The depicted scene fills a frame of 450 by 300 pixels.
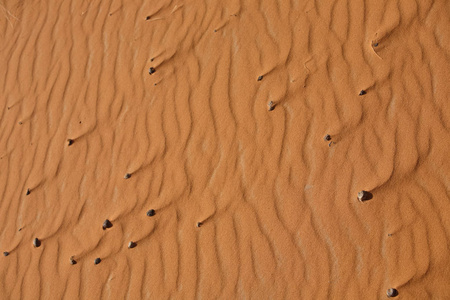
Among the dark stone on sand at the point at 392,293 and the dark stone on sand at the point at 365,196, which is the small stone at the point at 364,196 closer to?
the dark stone on sand at the point at 365,196

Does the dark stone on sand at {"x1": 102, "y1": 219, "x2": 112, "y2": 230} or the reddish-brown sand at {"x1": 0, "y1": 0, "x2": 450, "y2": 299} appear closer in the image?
the reddish-brown sand at {"x1": 0, "y1": 0, "x2": 450, "y2": 299}

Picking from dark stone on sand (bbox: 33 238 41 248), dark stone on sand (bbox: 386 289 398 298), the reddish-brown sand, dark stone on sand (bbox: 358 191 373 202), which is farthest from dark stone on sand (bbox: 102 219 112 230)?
dark stone on sand (bbox: 386 289 398 298)

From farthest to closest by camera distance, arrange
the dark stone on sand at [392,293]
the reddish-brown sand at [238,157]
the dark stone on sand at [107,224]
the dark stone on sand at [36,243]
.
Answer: the dark stone on sand at [36,243]
the dark stone on sand at [107,224]
the reddish-brown sand at [238,157]
the dark stone on sand at [392,293]

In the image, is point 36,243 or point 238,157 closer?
point 238,157

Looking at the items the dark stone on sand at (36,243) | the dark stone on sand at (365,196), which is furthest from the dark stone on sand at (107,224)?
the dark stone on sand at (365,196)

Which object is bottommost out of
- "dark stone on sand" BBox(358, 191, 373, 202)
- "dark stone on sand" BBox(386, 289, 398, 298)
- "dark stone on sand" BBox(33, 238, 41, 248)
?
"dark stone on sand" BBox(386, 289, 398, 298)

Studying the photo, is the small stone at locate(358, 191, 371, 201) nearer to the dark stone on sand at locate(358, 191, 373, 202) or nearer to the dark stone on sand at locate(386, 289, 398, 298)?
the dark stone on sand at locate(358, 191, 373, 202)

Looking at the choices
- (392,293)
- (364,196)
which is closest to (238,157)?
(364,196)

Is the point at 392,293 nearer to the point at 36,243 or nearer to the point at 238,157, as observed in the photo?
the point at 238,157
